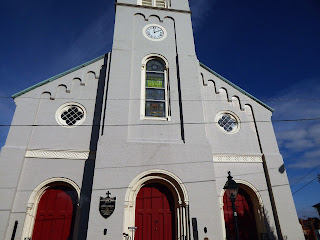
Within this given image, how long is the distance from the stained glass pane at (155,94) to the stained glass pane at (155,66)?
144 centimetres

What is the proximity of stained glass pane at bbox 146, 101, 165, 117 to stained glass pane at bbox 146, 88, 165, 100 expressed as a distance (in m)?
0.34

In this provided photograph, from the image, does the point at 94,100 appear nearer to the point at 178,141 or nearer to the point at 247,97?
the point at 178,141

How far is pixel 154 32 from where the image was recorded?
1438cm

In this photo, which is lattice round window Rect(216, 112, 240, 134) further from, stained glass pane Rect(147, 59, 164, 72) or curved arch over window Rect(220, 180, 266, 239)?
stained glass pane Rect(147, 59, 164, 72)

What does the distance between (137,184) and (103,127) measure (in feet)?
10.2

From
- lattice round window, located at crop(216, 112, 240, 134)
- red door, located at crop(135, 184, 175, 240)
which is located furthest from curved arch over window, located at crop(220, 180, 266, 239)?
lattice round window, located at crop(216, 112, 240, 134)

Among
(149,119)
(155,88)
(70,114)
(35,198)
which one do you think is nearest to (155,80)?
(155,88)

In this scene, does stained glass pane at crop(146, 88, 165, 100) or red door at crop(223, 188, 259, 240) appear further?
stained glass pane at crop(146, 88, 165, 100)

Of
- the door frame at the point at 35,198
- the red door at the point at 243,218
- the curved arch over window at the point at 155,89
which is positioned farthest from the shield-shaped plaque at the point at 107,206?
the red door at the point at 243,218

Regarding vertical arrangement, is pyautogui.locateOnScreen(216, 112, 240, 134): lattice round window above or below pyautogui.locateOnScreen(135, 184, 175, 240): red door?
above

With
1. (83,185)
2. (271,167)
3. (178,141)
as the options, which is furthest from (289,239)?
Result: (83,185)

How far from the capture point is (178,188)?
32.3ft

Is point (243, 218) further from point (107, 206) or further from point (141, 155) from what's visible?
point (107, 206)

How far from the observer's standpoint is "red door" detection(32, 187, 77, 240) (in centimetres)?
959
